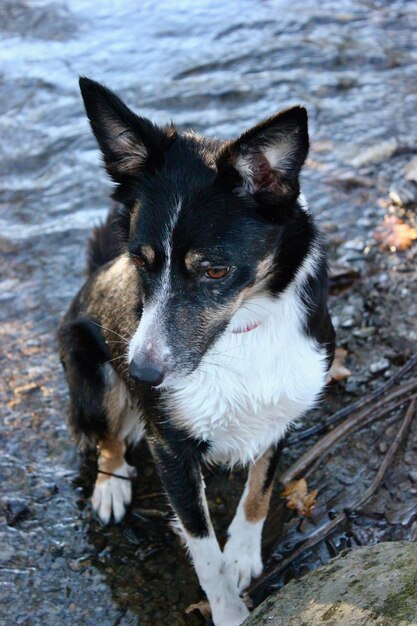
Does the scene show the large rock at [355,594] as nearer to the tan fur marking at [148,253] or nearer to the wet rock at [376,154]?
the tan fur marking at [148,253]

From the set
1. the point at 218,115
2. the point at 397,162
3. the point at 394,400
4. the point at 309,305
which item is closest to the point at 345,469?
the point at 394,400

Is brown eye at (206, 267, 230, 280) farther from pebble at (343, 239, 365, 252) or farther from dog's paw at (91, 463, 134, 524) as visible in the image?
pebble at (343, 239, 365, 252)

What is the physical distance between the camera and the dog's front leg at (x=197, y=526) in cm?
335

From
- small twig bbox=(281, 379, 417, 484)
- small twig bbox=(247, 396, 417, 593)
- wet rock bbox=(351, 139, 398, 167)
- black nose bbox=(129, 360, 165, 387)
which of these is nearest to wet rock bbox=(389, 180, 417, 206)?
wet rock bbox=(351, 139, 398, 167)

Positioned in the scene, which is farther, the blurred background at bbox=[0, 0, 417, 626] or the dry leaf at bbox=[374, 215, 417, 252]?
the dry leaf at bbox=[374, 215, 417, 252]

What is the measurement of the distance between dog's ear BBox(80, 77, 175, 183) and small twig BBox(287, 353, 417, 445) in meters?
1.73

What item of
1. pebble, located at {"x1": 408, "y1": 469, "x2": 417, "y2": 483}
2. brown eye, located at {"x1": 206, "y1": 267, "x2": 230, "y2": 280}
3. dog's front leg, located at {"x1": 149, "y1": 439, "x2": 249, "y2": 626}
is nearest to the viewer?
brown eye, located at {"x1": 206, "y1": 267, "x2": 230, "y2": 280}

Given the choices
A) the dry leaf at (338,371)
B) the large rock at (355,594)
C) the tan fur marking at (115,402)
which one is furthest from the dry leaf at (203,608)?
the dry leaf at (338,371)

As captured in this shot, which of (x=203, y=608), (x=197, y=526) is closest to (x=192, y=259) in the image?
(x=197, y=526)

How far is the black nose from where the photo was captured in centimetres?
284

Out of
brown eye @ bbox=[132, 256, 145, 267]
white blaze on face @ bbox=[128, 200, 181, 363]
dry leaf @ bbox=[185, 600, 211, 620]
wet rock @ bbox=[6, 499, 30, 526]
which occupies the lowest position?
dry leaf @ bbox=[185, 600, 211, 620]

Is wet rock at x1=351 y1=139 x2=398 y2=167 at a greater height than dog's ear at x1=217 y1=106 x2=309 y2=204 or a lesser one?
lesser

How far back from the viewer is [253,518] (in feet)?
12.0

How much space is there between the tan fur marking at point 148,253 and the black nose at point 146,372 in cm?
40
